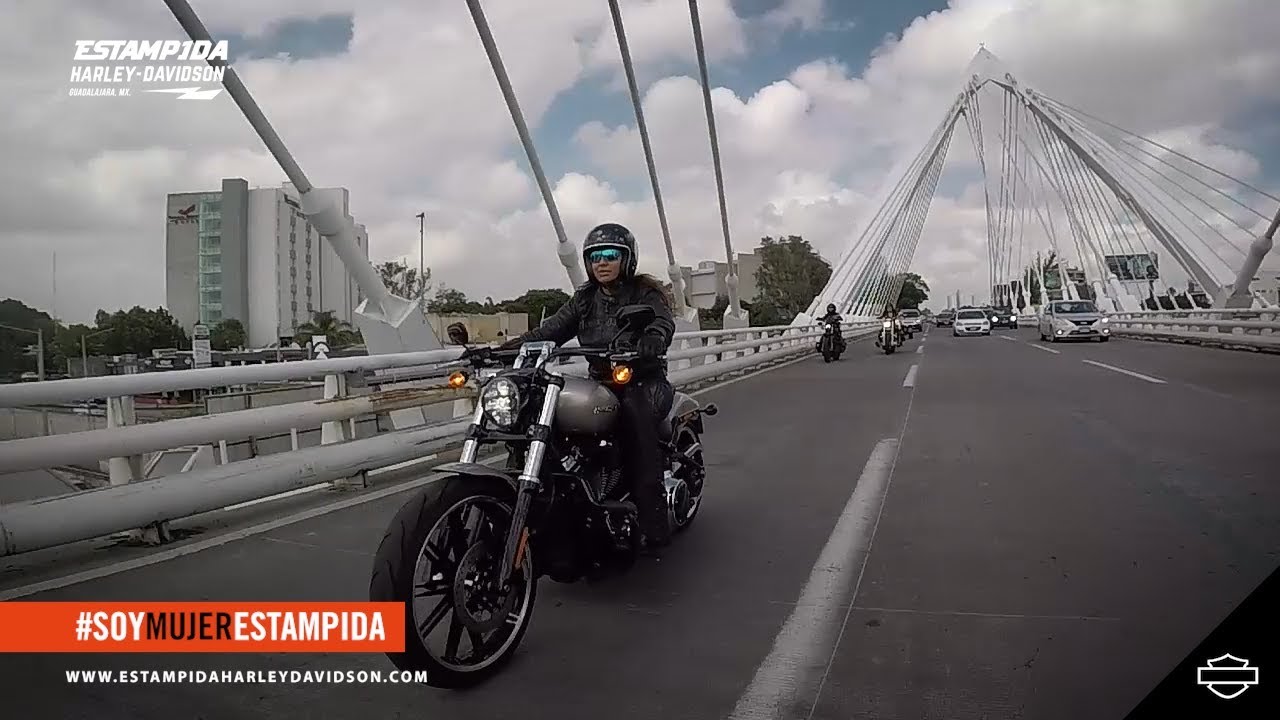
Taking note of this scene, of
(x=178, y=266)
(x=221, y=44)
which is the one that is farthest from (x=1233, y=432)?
(x=221, y=44)

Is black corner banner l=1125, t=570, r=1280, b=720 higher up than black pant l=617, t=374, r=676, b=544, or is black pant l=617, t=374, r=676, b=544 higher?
black pant l=617, t=374, r=676, b=544

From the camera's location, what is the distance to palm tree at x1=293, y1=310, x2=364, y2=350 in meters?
13.6

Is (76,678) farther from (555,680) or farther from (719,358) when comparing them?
(719,358)

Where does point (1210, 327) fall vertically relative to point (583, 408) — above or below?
above

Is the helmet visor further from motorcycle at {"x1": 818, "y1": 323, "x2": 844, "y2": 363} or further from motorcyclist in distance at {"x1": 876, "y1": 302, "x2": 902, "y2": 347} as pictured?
motorcyclist in distance at {"x1": 876, "y1": 302, "x2": 902, "y2": 347}

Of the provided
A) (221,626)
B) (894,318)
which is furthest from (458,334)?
(894,318)

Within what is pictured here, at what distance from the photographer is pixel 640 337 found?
13.5ft

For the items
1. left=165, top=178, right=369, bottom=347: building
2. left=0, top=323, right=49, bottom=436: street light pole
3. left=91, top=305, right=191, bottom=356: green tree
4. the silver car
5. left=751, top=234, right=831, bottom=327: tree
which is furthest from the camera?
left=751, top=234, right=831, bottom=327: tree

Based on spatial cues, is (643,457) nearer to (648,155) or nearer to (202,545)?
(202,545)

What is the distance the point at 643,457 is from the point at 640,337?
1.86ft

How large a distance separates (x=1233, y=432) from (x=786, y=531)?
18.4 feet

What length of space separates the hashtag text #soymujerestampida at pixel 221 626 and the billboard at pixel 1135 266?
1588 inches

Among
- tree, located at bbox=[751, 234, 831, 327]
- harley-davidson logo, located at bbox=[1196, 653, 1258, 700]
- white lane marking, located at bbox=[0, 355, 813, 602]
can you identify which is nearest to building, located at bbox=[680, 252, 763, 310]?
white lane marking, located at bbox=[0, 355, 813, 602]

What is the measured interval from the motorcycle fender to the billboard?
40.1m
